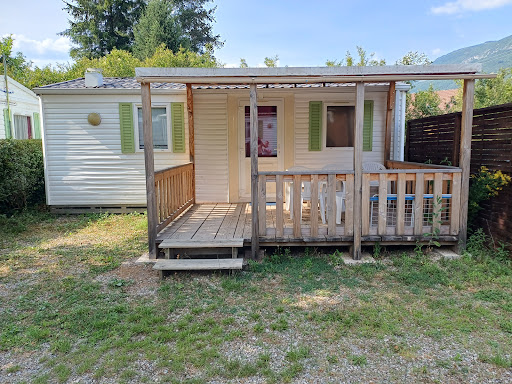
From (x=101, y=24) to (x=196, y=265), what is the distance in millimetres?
23957

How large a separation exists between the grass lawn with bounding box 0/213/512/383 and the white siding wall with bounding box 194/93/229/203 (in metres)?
2.82

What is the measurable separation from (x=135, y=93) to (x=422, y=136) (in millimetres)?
5388

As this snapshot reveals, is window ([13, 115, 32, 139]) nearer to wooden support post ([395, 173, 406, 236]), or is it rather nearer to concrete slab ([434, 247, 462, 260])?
wooden support post ([395, 173, 406, 236])

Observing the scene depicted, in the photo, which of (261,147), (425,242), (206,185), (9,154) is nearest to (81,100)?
Answer: (9,154)

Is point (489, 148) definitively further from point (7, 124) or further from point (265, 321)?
point (7, 124)

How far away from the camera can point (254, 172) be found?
14.8 ft

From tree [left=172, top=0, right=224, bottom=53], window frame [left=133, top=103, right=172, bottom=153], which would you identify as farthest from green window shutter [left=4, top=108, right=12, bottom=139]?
Answer: tree [left=172, top=0, right=224, bottom=53]

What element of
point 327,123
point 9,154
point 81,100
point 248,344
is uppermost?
point 81,100

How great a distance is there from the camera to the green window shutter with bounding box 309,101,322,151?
707 cm

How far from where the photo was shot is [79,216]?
7547 millimetres

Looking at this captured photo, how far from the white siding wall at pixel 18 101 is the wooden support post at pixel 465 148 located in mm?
12054

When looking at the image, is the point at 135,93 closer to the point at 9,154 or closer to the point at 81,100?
the point at 81,100

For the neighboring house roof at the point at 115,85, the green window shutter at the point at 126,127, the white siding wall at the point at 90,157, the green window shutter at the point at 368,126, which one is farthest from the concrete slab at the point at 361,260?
the green window shutter at the point at 126,127

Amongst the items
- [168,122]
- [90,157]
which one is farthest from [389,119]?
[90,157]
